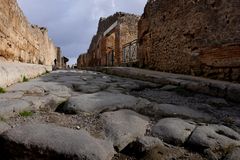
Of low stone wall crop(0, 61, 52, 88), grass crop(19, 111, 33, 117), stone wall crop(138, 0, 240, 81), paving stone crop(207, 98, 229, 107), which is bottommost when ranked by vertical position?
paving stone crop(207, 98, 229, 107)

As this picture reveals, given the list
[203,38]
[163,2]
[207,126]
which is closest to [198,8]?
[203,38]

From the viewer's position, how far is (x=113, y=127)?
7.98 feet

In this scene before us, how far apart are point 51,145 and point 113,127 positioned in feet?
2.07

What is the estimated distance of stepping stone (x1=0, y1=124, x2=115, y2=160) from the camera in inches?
75.3

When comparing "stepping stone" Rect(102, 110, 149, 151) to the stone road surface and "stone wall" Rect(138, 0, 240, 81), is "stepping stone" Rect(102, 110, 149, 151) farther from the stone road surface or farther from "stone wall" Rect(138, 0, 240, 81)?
"stone wall" Rect(138, 0, 240, 81)

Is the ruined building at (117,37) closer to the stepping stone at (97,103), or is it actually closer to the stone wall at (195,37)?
the stone wall at (195,37)

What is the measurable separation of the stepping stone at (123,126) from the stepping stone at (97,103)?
0.65 feet

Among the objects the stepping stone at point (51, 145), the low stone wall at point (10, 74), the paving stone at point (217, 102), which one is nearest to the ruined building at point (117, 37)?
the low stone wall at point (10, 74)

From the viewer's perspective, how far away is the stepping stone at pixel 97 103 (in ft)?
9.60

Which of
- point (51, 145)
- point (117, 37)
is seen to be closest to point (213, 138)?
point (51, 145)

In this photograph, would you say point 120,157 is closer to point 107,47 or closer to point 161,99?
point 161,99

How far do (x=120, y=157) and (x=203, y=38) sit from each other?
15.7 feet

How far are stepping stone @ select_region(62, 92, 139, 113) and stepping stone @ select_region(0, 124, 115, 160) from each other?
29.0 inches

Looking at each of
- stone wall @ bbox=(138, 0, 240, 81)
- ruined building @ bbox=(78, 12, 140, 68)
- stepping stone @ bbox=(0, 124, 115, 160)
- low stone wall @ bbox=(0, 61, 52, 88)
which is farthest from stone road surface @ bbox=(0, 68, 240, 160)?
ruined building @ bbox=(78, 12, 140, 68)
